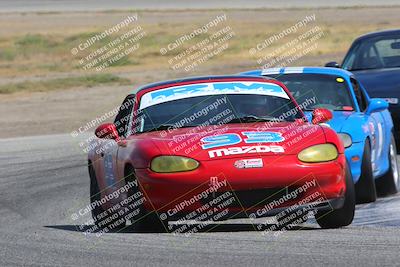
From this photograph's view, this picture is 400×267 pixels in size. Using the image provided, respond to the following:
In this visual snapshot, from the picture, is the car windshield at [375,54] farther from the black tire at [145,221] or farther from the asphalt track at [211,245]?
the black tire at [145,221]

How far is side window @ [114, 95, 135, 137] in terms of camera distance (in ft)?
30.5

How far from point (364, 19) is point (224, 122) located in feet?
147

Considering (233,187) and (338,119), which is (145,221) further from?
(338,119)

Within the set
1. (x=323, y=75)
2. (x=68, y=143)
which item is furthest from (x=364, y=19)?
(x=323, y=75)

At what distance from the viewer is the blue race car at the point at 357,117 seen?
32.9ft

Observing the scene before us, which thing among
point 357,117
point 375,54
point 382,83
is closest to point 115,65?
point 375,54

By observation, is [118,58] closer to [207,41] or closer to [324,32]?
[207,41]

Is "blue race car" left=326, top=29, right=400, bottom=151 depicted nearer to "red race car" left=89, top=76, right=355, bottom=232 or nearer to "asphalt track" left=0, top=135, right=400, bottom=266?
"asphalt track" left=0, top=135, right=400, bottom=266

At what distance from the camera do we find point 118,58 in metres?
40.8

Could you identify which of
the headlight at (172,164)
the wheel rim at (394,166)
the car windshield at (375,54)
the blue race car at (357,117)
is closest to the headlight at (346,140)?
the blue race car at (357,117)

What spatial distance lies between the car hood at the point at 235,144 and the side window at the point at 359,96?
288 cm

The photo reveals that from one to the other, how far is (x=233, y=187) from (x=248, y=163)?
0.20m

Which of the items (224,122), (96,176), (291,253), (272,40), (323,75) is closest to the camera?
(291,253)

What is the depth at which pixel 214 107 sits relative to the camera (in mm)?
8922
